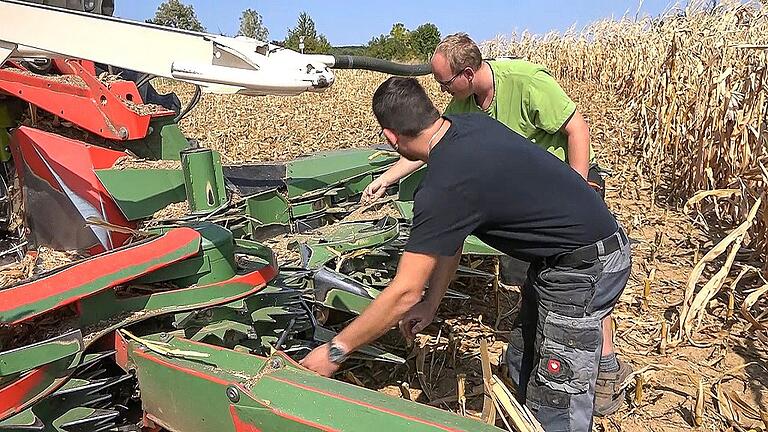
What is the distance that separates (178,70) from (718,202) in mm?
4252

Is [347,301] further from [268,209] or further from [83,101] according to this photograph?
[83,101]

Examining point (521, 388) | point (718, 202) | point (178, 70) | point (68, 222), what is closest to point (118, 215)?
point (68, 222)

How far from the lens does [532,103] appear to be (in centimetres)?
312

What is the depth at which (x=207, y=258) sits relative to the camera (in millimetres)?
2535

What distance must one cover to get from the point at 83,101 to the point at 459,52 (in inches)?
76.1

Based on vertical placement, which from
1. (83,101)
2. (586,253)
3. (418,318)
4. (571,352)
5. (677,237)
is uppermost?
(83,101)

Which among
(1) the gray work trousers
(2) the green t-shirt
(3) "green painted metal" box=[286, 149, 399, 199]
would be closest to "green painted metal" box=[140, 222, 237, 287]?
(1) the gray work trousers

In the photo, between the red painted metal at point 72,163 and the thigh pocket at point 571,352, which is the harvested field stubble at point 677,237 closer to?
the thigh pocket at point 571,352

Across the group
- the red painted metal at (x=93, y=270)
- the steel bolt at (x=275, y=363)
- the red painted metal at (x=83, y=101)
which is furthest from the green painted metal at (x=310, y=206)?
the steel bolt at (x=275, y=363)

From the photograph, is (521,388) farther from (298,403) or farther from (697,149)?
(697,149)

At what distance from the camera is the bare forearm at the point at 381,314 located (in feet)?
6.57

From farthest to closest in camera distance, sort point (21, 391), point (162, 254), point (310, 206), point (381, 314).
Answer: point (310, 206) < point (162, 254) < point (21, 391) < point (381, 314)

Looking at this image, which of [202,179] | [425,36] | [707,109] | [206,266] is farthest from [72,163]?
[425,36]

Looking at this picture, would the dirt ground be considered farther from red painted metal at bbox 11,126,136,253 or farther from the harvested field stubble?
red painted metal at bbox 11,126,136,253
